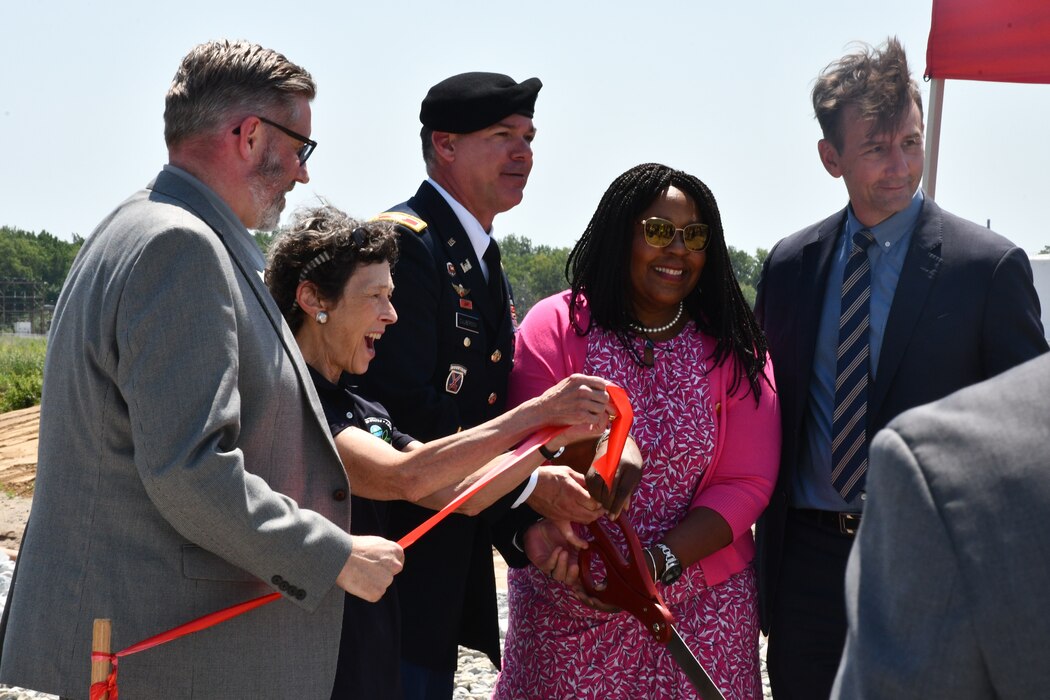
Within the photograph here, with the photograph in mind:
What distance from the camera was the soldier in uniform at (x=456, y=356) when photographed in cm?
352

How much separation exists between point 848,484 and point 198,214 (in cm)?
223

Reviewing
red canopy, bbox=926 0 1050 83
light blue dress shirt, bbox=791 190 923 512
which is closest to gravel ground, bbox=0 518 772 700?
light blue dress shirt, bbox=791 190 923 512

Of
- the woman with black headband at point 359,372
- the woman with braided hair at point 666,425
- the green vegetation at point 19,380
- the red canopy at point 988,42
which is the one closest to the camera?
the woman with black headband at point 359,372

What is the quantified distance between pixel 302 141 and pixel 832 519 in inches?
83.1

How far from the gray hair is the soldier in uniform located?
972 mm

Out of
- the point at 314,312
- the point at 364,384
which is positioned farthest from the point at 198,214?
the point at 364,384

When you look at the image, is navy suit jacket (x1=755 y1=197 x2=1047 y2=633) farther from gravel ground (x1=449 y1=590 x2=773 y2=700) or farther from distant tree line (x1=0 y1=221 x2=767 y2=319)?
distant tree line (x1=0 y1=221 x2=767 y2=319)

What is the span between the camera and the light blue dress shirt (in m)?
3.84

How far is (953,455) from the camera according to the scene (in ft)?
2.99

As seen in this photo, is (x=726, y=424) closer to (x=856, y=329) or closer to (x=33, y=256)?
(x=856, y=329)

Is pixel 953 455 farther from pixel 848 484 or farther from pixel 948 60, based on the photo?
pixel 948 60

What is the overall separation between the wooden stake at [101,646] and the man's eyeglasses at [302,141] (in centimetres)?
113

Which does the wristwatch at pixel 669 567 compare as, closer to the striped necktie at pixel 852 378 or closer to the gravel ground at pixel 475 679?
the striped necktie at pixel 852 378

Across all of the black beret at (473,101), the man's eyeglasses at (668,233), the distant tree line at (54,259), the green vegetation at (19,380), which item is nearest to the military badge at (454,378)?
the man's eyeglasses at (668,233)
